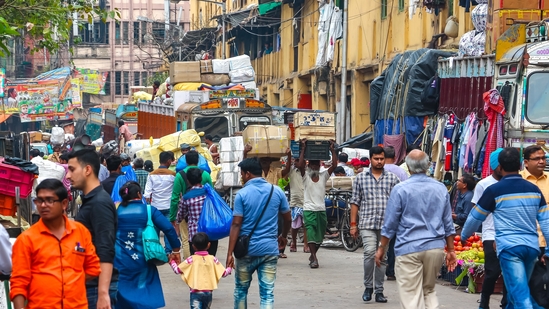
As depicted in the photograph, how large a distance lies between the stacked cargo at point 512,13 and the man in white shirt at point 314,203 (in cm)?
427

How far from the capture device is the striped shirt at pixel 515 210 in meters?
8.48

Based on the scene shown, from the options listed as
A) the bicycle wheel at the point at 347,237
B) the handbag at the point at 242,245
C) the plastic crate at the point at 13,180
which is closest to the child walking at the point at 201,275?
the handbag at the point at 242,245

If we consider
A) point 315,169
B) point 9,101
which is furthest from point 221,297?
point 9,101

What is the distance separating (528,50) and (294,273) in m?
4.59

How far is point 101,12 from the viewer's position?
17.3 metres

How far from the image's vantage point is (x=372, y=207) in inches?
450

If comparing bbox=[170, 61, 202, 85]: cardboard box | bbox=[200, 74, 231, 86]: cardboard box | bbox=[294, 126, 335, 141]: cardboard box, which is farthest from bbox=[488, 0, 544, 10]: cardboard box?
bbox=[200, 74, 231, 86]: cardboard box

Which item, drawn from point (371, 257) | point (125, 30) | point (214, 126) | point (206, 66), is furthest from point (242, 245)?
point (125, 30)

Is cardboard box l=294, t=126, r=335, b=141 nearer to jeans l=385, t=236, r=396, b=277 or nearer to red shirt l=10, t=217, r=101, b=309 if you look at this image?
jeans l=385, t=236, r=396, b=277

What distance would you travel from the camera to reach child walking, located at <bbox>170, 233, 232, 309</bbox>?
9461 millimetres

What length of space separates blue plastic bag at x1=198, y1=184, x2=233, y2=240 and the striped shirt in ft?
10.4

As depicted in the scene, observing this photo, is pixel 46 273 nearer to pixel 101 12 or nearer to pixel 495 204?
pixel 495 204

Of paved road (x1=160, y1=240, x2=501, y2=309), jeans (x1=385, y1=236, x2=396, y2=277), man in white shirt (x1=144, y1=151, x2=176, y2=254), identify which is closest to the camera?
paved road (x1=160, y1=240, x2=501, y2=309)

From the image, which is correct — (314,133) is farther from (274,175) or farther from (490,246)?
(490,246)
